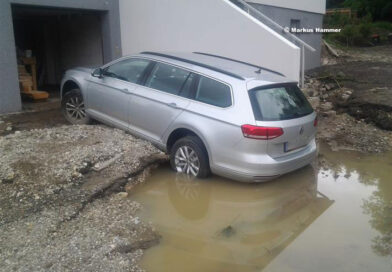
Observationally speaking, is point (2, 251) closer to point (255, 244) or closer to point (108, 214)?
point (108, 214)

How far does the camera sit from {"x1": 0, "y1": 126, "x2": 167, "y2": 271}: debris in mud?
13.1 feet

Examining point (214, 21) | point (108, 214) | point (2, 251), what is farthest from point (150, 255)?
point (214, 21)

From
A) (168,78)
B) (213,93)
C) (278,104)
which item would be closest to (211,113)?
(213,93)

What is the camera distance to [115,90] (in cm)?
714

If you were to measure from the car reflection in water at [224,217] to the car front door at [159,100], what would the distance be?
30.1 inches

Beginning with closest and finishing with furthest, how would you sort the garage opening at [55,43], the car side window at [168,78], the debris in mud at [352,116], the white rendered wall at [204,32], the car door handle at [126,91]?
the car side window at [168,78] → the car door handle at [126,91] → the debris in mud at [352,116] → the white rendered wall at [204,32] → the garage opening at [55,43]

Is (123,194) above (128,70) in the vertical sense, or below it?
below

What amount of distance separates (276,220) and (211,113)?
172 centimetres

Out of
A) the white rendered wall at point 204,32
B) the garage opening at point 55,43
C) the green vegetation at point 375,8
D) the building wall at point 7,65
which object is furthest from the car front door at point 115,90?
the green vegetation at point 375,8

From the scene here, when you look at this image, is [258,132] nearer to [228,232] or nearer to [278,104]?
[278,104]

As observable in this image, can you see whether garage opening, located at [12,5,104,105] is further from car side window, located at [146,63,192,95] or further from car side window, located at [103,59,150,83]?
car side window, located at [146,63,192,95]

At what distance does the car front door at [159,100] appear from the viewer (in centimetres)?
628

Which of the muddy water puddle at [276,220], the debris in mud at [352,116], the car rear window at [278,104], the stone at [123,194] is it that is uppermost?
the car rear window at [278,104]

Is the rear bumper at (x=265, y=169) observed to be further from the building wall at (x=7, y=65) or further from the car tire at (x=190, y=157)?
the building wall at (x=7, y=65)
